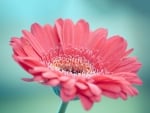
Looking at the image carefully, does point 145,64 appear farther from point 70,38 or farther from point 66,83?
point 66,83

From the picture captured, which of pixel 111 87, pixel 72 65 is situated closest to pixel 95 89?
pixel 111 87

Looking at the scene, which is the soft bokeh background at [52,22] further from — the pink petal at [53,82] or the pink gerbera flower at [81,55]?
the pink petal at [53,82]

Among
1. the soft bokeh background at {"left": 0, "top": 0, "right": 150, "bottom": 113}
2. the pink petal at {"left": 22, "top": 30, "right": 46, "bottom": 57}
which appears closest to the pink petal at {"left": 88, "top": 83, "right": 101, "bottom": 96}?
the pink petal at {"left": 22, "top": 30, "right": 46, "bottom": 57}

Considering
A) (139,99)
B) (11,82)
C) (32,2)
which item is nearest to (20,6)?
(32,2)

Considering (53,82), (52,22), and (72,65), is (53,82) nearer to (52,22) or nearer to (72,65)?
(72,65)

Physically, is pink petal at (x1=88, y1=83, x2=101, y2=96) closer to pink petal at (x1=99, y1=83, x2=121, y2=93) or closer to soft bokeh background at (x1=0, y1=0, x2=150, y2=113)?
pink petal at (x1=99, y1=83, x2=121, y2=93)

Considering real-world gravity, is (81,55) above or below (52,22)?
below
